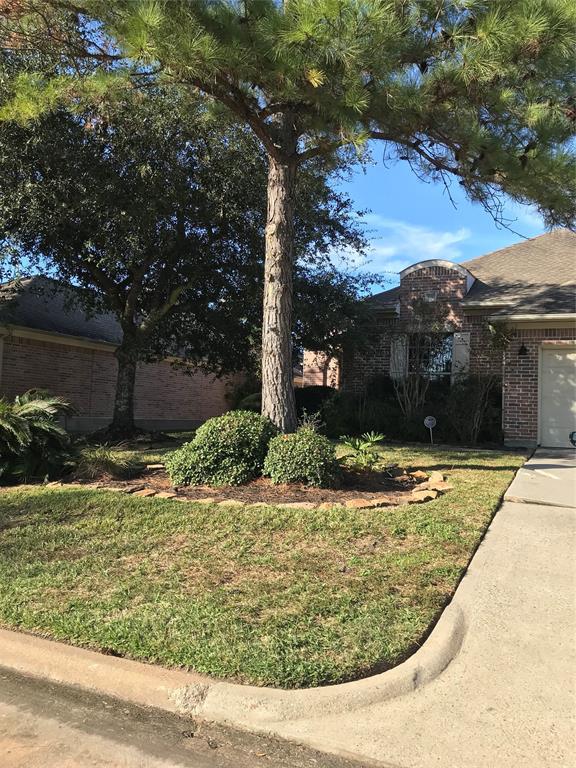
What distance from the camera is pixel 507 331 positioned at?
13.1 meters

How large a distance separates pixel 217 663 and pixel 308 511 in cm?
277

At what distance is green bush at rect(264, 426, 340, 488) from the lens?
6.89 metres

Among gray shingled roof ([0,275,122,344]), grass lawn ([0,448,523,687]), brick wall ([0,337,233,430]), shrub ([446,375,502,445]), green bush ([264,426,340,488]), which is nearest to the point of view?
grass lawn ([0,448,523,687])

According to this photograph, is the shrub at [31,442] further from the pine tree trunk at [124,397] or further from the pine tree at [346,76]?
the pine tree trunk at [124,397]

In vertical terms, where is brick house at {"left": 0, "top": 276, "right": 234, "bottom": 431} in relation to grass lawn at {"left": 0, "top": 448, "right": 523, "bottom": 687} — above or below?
above

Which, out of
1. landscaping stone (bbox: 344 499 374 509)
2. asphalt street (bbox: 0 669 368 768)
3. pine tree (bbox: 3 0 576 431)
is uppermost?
pine tree (bbox: 3 0 576 431)

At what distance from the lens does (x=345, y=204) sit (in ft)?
45.9

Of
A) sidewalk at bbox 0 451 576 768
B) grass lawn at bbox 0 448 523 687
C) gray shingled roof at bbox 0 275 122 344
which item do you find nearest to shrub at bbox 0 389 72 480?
grass lawn at bbox 0 448 523 687

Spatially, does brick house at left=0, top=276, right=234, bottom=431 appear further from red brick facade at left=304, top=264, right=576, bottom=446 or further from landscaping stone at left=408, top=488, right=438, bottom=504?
landscaping stone at left=408, top=488, right=438, bottom=504

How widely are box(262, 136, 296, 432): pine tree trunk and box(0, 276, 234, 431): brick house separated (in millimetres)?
7202

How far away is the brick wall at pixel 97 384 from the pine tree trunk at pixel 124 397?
73.1 inches

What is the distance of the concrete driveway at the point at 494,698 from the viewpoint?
261 centimetres

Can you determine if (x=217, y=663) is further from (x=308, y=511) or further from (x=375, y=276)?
(x=375, y=276)

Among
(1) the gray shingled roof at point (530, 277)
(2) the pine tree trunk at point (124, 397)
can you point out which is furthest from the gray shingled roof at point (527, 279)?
(2) the pine tree trunk at point (124, 397)
